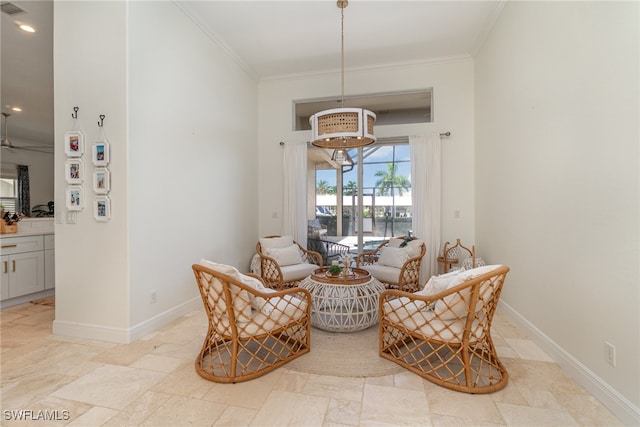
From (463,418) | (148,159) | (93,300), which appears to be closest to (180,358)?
(93,300)

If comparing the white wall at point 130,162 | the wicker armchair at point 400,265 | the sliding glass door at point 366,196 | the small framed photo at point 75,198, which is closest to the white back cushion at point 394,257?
the wicker armchair at point 400,265

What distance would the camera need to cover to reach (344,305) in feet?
9.30

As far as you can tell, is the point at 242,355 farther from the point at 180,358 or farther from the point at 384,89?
the point at 384,89

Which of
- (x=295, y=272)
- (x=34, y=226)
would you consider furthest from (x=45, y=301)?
(x=295, y=272)

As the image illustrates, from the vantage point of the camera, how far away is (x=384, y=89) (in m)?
4.71

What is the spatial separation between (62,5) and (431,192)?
4599 millimetres

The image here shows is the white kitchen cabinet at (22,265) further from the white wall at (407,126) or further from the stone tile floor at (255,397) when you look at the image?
the white wall at (407,126)

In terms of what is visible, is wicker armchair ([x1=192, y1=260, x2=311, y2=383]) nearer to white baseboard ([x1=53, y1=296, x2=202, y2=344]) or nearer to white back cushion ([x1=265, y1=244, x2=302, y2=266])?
white baseboard ([x1=53, y1=296, x2=202, y2=344])

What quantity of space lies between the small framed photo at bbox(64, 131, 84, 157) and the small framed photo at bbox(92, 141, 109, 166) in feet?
0.48

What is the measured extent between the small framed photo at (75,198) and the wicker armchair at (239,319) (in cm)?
150

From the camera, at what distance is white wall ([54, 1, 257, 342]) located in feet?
8.82

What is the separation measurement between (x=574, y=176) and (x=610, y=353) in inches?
45.3

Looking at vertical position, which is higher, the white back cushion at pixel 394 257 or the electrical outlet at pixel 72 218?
the electrical outlet at pixel 72 218

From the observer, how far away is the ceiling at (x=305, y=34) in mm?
3318
